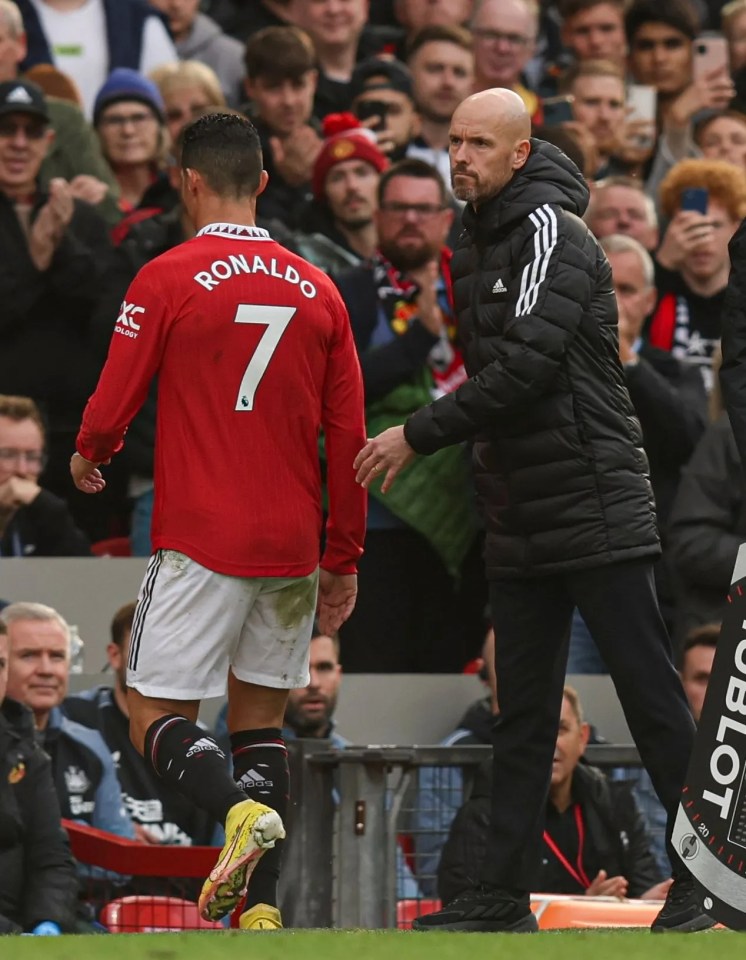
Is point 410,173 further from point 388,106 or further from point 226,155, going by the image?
point 226,155

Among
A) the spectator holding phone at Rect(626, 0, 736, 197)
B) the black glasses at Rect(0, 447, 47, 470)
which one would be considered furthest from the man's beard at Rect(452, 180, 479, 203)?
the spectator holding phone at Rect(626, 0, 736, 197)

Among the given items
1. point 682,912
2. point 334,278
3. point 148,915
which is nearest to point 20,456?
point 334,278

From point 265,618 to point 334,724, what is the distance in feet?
8.42

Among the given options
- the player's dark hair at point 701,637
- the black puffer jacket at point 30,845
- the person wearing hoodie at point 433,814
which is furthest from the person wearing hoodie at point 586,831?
the black puffer jacket at point 30,845

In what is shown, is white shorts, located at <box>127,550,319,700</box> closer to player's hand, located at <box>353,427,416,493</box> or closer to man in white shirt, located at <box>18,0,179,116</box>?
player's hand, located at <box>353,427,416,493</box>

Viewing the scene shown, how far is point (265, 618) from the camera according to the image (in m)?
6.43

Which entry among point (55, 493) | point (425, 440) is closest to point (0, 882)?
point (425, 440)

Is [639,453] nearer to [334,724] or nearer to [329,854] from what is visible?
[329,854]

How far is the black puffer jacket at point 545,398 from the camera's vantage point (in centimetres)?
620

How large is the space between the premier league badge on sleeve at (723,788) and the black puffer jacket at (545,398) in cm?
58

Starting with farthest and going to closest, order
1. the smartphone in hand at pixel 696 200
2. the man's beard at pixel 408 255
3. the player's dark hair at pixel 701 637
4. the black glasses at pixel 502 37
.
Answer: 1. the black glasses at pixel 502 37
2. the smartphone in hand at pixel 696 200
3. the man's beard at pixel 408 255
4. the player's dark hair at pixel 701 637

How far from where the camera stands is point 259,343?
20.8 feet

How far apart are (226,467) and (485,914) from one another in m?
1.53

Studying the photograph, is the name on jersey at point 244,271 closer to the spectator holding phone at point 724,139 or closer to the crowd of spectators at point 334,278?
the crowd of spectators at point 334,278
